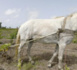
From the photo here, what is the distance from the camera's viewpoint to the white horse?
432cm

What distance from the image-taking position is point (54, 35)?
4.41 metres

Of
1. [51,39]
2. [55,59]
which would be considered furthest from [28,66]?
[51,39]

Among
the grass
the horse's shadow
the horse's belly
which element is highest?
the horse's belly

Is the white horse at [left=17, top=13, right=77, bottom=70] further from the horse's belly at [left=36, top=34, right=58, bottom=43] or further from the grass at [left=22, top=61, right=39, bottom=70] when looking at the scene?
the grass at [left=22, top=61, right=39, bottom=70]

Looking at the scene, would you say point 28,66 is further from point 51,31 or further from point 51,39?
point 51,31

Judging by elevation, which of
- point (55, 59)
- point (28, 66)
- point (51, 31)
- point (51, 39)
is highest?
point (51, 31)

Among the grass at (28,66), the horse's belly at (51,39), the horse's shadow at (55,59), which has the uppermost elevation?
the horse's belly at (51,39)

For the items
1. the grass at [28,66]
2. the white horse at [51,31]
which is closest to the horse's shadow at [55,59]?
the grass at [28,66]

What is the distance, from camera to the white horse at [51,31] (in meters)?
4.32

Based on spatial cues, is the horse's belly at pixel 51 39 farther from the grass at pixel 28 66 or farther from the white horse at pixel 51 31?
the grass at pixel 28 66

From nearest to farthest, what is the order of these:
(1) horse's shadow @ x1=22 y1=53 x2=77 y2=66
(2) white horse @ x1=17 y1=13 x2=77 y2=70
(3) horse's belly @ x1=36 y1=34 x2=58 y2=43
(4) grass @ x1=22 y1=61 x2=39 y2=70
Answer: (2) white horse @ x1=17 y1=13 x2=77 y2=70 < (3) horse's belly @ x1=36 y1=34 x2=58 y2=43 < (4) grass @ x1=22 y1=61 x2=39 y2=70 < (1) horse's shadow @ x1=22 y1=53 x2=77 y2=66

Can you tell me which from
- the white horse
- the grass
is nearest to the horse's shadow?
the grass

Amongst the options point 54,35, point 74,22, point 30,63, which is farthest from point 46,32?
point 30,63

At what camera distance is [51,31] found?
4.43 m
